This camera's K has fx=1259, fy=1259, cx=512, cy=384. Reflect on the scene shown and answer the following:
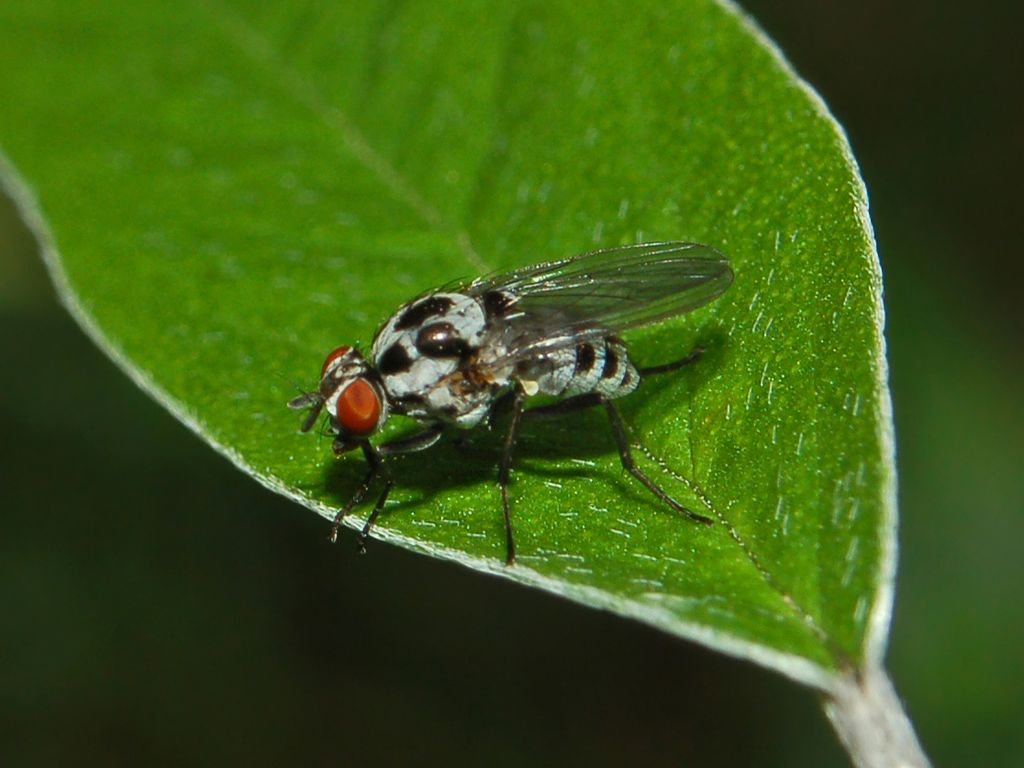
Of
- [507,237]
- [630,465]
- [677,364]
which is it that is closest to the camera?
[630,465]

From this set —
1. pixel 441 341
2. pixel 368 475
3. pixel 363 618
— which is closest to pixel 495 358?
pixel 441 341

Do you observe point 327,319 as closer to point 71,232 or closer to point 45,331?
point 71,232

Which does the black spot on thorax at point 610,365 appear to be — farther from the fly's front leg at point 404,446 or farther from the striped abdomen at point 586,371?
the fly's front leg at point 404,446

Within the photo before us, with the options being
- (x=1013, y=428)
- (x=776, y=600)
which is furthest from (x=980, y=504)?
(x=776, y=600)

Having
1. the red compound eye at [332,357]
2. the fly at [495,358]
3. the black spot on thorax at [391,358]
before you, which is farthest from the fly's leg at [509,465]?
the red compound eye at [332,357]

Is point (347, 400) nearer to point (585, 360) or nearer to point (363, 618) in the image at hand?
point (585, 360)

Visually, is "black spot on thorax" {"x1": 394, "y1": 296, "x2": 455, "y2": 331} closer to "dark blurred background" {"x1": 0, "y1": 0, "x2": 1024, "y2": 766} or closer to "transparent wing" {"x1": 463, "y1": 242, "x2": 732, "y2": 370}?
"transparent wing" {"x1": 463, "y1": 242, "x2": 732, "y2": 370}
